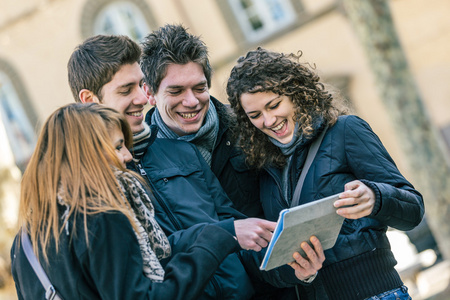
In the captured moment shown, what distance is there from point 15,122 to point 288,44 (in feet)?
23.4

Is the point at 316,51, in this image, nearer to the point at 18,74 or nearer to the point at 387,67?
the point at 387,67

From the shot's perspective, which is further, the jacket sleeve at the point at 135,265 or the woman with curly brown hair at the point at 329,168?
the woman with curly brown hair at the point at 329,168

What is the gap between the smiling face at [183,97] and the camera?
3502 mm

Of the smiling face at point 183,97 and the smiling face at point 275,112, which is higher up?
the smiling face at point 183,97

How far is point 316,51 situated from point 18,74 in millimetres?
7320

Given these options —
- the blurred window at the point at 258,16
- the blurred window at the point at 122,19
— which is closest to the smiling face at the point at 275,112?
the blurred window at the point at 258,16

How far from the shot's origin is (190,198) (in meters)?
2.89

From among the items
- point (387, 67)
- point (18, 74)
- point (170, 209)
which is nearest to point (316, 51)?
point (387, 67)

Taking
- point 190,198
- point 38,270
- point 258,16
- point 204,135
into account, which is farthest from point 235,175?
point 258,16

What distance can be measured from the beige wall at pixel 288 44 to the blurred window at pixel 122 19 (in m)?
0.44

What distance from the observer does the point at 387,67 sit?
348 inches

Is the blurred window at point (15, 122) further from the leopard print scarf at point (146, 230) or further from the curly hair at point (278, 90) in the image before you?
the leopard print scarf at point (146, 230)

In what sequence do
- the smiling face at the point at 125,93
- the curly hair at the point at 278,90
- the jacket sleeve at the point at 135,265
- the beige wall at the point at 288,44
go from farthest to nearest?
the beige wall at the point at 288,44
the smiling face at the point at 125,93
the curly hair at the point at 278,90
the jacket sleeve at the point at 135,265

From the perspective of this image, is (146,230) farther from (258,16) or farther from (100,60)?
(258,16)
